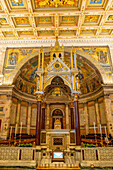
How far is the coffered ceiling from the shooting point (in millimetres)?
12348

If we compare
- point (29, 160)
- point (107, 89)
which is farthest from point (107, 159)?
point (107, 89)

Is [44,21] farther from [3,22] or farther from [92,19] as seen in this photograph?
[92,19]

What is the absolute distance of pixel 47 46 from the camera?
53.0 ft

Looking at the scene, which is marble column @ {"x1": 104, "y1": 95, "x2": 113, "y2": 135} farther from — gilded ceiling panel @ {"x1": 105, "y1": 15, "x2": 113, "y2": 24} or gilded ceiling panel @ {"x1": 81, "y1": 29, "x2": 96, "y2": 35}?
gilded ceiling panel @ {"x1": 105, "y1": 15, "x2": 113, "y2": 24}

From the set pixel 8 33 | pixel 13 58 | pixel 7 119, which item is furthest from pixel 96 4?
pixel 7 119

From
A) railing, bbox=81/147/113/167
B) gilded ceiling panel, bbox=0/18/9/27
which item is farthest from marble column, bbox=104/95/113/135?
gilded ceiling panel, bbox=0/18/9/27

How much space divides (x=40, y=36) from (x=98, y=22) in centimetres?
682

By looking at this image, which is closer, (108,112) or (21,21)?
(108,112)

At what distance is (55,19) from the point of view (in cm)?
1352

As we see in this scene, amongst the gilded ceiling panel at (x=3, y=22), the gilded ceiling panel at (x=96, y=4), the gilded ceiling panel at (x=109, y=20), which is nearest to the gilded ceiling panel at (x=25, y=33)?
the gilded ceiling panel at (x=3, y=22)

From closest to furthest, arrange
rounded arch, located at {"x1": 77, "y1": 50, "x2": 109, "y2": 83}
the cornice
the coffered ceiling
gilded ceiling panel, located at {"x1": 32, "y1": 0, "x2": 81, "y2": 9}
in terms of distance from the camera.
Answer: gilded ceiling panel, located at {"x1": 32, "y1": 0, "x2": 81, "y2": 9}, the coffered ceiling, rounded arch, located at {"x1": 77, "y1": 50, "x2": 109, "y2": 83}, the cornice

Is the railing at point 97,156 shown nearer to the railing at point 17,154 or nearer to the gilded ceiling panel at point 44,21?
the railing at point 17,154

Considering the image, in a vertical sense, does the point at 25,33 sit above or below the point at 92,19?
below

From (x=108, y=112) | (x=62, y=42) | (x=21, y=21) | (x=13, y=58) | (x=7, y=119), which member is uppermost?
(x=21, y=21)
